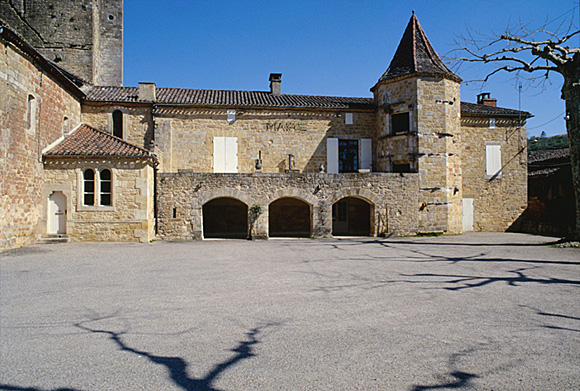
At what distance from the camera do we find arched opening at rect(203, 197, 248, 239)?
19.0 metres

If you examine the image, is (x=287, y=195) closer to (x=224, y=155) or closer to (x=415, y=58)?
(x=224, y=155)

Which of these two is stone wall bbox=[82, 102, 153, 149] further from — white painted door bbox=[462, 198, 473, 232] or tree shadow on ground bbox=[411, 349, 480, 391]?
tree shadow on ground bbox=[411, 349, 480, 391]

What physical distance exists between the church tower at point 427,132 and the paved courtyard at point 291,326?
26.3 ft

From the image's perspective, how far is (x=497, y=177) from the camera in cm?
2011

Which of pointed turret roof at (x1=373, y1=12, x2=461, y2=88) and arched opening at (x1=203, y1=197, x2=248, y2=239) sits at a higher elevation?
pointed turret roof at (x1=373, y1=12, x2=461, y2=88)

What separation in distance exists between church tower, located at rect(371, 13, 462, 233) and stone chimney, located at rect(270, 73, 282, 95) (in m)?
5.70

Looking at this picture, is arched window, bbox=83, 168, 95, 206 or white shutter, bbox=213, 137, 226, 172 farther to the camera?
white shutter, bbox=213, 137, 226, 172

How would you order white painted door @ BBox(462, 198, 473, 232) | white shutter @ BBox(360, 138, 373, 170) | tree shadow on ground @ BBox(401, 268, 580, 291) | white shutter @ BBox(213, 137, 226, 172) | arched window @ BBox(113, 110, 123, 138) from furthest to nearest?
white shutter @ BBox(360, 138, 373, 170), white painted door @ BBox(462, 198, 473, 232), white shutter @ BBox(213, 137, 226, 172), arched window @ BBox(113, 110, 123, 138), tree shadow on ground @ BBox(401, 268, 580, 291)

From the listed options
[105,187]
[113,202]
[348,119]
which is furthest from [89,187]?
[348,119]

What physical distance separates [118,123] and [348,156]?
1106 centimetres

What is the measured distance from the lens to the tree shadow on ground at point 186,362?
331 centimetres

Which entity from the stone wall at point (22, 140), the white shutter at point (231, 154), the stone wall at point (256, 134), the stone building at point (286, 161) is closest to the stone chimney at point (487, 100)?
the stone building at point (286, 161)

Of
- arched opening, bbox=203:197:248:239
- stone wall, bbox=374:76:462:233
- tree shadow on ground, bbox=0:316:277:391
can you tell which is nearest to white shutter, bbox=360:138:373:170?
stone wall, bbox=374:76:462:233

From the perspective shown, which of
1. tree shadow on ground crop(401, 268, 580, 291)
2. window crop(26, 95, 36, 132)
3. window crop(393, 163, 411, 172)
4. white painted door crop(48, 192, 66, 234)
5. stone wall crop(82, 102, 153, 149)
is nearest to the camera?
tree shadow on ground crop(401, 268, 580, 291)
